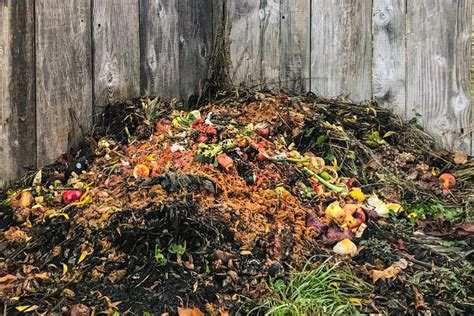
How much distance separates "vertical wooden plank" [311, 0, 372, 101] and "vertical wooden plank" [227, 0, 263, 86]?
1.16 ft

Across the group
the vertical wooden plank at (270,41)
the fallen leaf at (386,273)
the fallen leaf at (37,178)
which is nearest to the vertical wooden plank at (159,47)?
the vertical wooden plank at (270,41)

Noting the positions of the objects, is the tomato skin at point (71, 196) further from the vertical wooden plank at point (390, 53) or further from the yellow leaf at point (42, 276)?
the vertical wooden plank at point (390, 53)

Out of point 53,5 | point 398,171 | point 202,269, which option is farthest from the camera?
point 398,171

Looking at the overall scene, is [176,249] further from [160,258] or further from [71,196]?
[71,196]

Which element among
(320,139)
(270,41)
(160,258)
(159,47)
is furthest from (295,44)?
(160,258)

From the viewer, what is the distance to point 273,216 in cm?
308

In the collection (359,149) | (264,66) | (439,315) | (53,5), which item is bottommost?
(439,315)

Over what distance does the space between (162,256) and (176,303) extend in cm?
24

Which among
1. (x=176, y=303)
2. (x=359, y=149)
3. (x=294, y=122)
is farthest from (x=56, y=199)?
(x=359, y=149)

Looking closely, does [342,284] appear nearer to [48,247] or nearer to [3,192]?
[48,247]

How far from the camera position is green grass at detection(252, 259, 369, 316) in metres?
2.56

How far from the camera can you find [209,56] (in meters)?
4.77

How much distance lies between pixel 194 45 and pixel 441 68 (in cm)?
150

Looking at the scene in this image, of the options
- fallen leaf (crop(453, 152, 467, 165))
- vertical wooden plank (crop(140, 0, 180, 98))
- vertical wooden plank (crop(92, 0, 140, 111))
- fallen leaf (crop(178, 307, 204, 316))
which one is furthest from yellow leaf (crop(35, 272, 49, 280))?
fallen leaf (crop(453, 152, 467, 165))
